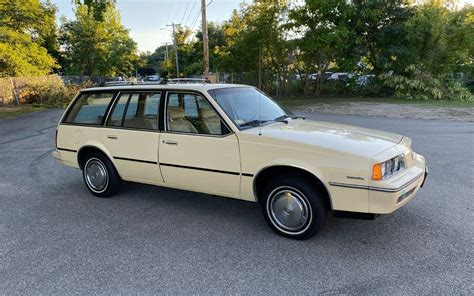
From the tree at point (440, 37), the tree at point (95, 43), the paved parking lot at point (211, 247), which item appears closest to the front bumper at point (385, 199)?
the paved parking lot at point (211, 247)

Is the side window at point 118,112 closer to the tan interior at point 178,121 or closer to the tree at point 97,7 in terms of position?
the tan interior at point 178,121

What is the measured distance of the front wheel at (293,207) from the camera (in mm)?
3690

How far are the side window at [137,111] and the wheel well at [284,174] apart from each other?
155cm

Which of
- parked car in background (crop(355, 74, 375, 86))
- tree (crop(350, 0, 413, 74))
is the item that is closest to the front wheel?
tree (crop(350, 0, 413, 74))

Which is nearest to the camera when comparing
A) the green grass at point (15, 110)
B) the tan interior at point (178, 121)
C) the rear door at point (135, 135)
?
the tan interior at point (178, 121)

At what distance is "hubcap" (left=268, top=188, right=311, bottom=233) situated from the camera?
3.77 meters

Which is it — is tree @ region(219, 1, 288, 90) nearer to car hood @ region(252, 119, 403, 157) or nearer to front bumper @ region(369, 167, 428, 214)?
car hood @ region(252, 119, 403, 157)

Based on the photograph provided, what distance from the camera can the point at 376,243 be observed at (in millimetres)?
3766

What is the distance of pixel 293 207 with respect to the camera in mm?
3816

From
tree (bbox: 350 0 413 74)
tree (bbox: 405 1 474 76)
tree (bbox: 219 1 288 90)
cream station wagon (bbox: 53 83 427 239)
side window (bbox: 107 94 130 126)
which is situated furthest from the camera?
tree (bbox: 219 1 288 90)

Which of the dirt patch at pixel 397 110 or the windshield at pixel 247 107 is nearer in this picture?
the windshield at pixel 247 107

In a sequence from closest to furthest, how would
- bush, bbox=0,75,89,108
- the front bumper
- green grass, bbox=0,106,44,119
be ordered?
1. the front bumper
2. green grass, bbox=0,106,44,119
3. bush, bbox=0,75,89,108

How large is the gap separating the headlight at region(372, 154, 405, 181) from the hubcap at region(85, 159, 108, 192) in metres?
3.65

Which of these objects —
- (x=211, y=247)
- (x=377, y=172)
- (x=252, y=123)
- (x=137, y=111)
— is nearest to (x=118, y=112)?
(x=137, y=111)
